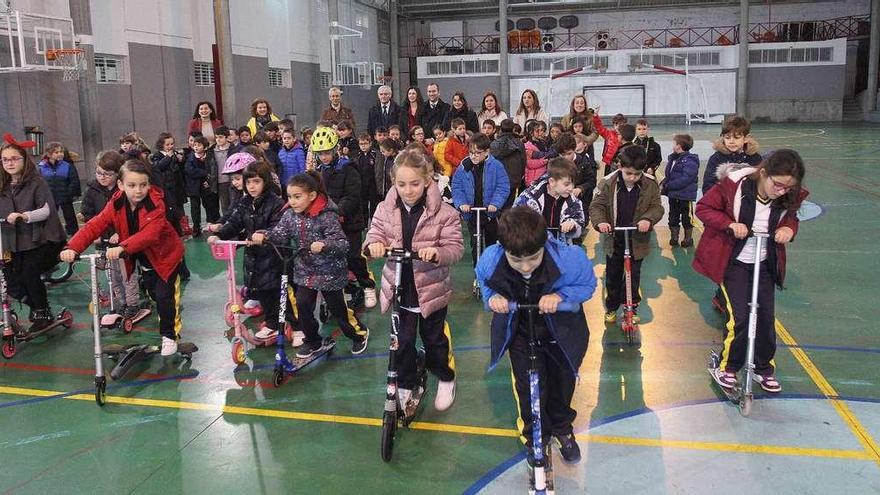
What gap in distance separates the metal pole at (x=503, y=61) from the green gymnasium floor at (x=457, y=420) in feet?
101

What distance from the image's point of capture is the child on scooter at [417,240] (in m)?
4.27

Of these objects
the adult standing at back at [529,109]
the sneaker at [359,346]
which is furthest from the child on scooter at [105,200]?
the adult standing at back at [529,109]

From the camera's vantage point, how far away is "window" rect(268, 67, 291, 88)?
26141 millimetres

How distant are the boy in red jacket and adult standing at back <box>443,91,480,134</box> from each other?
6.16 m

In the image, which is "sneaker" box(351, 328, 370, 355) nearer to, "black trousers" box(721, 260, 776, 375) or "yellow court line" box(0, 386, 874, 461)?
"yellow court line" box(0, 386, 874, 461)

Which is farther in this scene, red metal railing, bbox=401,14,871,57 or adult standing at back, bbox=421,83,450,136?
red metal railing, bbox=401,14,871,57

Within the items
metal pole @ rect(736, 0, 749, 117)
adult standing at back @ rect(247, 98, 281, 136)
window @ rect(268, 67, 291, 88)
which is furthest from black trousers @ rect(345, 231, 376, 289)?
metal pole @ rect(736, 0, 749, 117)

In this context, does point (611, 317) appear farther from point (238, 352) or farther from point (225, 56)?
point (225, 56)

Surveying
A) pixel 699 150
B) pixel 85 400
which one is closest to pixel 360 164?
pixel 85 400

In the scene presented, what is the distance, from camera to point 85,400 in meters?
5.11

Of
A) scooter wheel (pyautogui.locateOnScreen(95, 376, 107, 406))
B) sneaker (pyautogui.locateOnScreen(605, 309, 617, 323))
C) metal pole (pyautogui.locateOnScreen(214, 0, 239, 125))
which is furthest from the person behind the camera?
metal pole (pyautogui.locateOnScreen(214, 0, 239, 125))

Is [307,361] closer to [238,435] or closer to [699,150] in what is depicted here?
[238,435]

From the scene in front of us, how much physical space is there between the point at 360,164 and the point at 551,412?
5545mm

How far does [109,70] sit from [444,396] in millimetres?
16724
